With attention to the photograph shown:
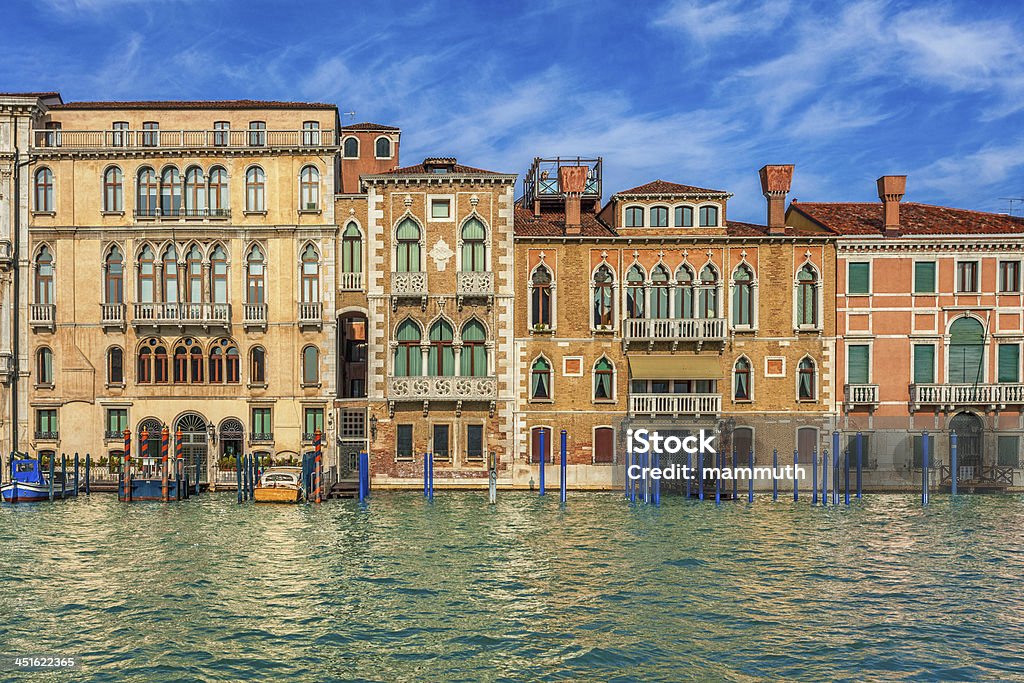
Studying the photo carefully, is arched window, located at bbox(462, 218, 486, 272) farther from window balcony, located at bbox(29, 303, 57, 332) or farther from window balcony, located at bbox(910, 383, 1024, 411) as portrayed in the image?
window balcony, located at bbox(910, 383, 1024, 411)

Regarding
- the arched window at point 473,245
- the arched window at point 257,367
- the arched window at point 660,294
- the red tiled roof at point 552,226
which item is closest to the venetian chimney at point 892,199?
the arched window at point 660,294

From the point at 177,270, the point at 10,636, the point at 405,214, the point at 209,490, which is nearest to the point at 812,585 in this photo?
the point at 10,636

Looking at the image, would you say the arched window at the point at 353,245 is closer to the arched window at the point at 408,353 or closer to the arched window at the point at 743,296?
the arched window at the point at 408,353

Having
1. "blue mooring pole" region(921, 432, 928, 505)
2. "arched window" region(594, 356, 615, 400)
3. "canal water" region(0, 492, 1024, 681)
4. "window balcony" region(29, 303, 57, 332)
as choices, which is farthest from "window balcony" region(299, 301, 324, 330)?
"blue mooring pole" region(921, 432, 928, 505)

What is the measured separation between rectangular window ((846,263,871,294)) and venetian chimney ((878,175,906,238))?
5.25 feet

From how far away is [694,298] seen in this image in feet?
125

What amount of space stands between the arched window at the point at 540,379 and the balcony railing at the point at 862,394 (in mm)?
11937

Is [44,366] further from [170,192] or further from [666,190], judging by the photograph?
[666,190]

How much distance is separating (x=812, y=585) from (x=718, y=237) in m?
18.2

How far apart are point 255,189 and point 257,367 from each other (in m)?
7.14

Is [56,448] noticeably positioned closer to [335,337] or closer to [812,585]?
[335,337]

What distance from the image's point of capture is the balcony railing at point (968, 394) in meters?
37.7

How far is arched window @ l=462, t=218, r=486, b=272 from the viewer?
37.8 meters

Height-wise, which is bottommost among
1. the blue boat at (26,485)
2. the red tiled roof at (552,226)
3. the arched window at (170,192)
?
the blue boat at (26,485)
